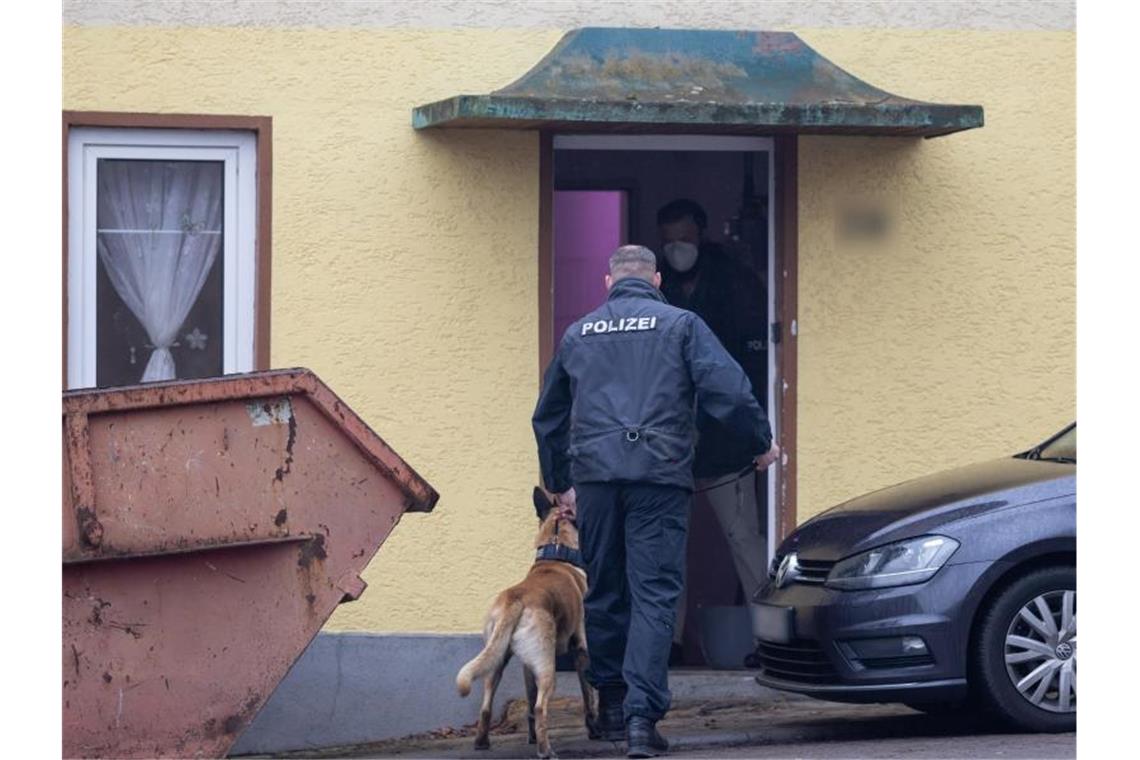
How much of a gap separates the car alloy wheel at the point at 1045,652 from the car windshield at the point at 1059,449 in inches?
33.4

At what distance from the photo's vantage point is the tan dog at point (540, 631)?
795cm

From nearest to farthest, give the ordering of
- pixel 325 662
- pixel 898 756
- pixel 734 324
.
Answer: pixel 898 756
pixel 325 662
pixel 734 324

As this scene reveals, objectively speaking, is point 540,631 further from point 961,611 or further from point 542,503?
point 961,611

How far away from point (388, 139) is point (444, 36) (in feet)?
1.90

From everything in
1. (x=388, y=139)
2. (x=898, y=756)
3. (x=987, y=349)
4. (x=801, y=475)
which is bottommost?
(x=898, y=756)

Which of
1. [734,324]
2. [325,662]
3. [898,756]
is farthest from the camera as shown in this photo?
[734,324]

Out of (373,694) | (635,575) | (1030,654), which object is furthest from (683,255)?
(1030,654)

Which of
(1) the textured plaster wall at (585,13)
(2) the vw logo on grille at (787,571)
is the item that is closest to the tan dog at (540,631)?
(2) the vw logo on grille at (787,571)

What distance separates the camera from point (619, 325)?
→ 26.8 ft

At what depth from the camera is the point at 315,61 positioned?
992 centimetres

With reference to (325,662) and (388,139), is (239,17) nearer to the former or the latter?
(388,139)

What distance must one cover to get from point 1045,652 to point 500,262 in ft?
11.2

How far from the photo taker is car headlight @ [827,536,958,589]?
8.03m
